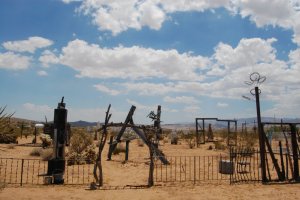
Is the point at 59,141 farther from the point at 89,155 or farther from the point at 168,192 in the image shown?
the point at 89,155

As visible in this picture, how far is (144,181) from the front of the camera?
1450 centimetres

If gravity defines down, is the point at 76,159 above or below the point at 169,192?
above

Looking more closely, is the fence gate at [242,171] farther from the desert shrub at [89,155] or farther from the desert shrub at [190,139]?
the desert shrub at [190,139]

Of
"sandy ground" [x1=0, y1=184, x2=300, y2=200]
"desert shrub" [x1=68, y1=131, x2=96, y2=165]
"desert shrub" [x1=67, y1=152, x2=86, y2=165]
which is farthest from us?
"desert shrub" [x1=68, y1=131, x2=96, y2=165]

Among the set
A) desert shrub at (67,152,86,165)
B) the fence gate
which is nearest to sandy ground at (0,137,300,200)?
the fence gate

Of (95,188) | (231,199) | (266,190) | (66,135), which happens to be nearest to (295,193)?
(266,190)

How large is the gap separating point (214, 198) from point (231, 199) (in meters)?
0.51

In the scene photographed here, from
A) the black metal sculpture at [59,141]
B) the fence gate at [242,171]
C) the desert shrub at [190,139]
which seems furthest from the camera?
the desert shrub at [190,139]

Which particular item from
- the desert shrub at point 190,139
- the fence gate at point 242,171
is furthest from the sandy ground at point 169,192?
the desert shrub at point 190,139

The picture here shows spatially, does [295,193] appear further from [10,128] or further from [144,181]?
[10,128]

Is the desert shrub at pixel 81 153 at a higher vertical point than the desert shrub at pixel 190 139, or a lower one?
lower

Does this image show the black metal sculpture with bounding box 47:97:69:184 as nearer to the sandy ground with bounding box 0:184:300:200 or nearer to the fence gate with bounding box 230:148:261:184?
the sandy ground with bounding box 0:184:300:200

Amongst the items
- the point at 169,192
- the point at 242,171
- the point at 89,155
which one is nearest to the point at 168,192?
the point at 169,192

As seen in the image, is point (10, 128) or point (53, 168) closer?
point (10, 128)
